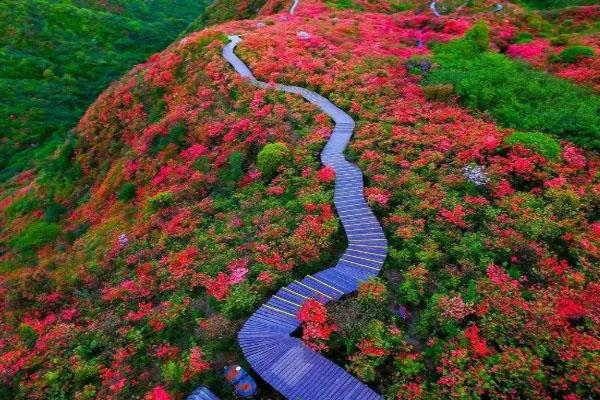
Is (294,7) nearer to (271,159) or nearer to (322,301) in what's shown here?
(271,159)

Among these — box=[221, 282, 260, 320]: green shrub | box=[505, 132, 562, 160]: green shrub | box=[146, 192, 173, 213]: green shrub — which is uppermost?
box=[505, 132, 562, 160]: green shrub

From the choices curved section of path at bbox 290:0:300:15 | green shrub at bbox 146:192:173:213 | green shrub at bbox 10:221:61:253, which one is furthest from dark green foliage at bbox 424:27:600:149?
green shrub at bbox 10:221:61:253

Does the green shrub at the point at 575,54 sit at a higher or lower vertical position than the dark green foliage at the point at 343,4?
lower

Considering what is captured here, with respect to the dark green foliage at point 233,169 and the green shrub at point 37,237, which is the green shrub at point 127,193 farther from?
the dark green foliage at point 233,169

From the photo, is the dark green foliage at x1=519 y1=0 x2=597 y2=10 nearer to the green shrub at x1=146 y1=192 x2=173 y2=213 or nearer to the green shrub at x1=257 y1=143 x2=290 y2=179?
the green shrub at x1=257 y1=143 x2=290 y2=179

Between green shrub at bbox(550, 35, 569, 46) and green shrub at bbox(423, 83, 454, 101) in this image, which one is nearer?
green shrub at bbox(423, 83, 454, 101)

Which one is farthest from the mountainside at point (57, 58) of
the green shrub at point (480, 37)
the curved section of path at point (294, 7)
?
the green shrub at point (480, 37)
